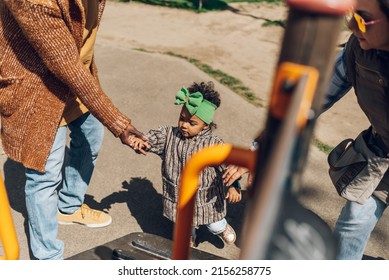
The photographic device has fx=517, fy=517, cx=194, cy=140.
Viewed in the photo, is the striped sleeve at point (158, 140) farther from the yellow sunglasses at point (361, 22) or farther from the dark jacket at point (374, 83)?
the yellow sunglasses at point (361, 22)

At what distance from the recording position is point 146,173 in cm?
350

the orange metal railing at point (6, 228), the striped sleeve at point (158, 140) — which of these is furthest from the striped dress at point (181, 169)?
the orange metal railing at point (6, 228)

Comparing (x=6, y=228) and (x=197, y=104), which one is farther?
(x=197, y=104)

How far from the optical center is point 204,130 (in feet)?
8.52

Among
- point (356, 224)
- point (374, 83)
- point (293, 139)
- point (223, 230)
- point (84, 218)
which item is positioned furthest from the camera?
point (84, 218)

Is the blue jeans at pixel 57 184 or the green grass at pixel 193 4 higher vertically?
the green grass at pixel 193 4

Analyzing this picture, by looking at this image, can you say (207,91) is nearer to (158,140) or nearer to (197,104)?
(197,104)

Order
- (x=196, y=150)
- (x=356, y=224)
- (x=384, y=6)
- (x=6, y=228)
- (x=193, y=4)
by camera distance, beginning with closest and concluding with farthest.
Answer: (x=6, y=228)
(x=384, y=6)
(x=356, y=224)
(x=196, y=150)
(x=193, y=4)

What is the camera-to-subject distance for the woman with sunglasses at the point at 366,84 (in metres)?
1.76

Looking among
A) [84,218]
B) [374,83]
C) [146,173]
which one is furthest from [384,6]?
[146,173]

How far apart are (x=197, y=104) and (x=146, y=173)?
1.14 m

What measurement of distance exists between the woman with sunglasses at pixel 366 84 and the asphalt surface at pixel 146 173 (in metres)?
0.32

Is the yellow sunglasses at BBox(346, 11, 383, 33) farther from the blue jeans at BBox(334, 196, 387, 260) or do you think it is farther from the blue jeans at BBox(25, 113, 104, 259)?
the blue jeans at BBox(25, 113, 104, 259)
